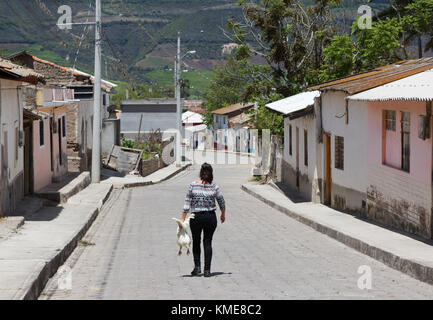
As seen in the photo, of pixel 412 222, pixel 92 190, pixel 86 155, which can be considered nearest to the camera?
pixel 412 222

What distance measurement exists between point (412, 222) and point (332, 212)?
5.54 metres

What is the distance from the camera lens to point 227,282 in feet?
34.2

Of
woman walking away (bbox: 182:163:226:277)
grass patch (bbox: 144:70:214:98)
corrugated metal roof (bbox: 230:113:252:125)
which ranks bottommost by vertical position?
woman walking away (bbox: 182:163:226:277)

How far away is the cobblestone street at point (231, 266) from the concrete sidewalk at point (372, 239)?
0.17 meters

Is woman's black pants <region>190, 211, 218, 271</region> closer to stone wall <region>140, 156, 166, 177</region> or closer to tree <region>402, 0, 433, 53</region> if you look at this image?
tree <region>402, 0, 433, 53</region>

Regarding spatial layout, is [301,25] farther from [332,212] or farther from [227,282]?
[227,282]

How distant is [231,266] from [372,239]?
135 inches

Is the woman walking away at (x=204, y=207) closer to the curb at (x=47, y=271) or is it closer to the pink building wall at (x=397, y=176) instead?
the curb at (x=47, y=271)

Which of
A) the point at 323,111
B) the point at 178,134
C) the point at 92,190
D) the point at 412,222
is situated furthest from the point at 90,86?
the point at 412,222

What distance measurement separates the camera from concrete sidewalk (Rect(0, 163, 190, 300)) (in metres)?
9.52

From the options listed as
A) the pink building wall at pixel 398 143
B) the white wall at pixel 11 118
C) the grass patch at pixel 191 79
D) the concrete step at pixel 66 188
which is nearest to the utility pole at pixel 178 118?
the concrete step at pixel 66 188

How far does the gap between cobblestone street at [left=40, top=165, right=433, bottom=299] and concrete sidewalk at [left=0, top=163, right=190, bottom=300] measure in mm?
272

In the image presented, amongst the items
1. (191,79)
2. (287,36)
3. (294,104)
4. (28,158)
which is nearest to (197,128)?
(287,36)

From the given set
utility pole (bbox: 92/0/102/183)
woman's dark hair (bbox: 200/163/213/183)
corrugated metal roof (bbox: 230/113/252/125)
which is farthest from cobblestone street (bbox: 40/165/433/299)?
corrugated metal roof (bbox: 230/113/252/125)
